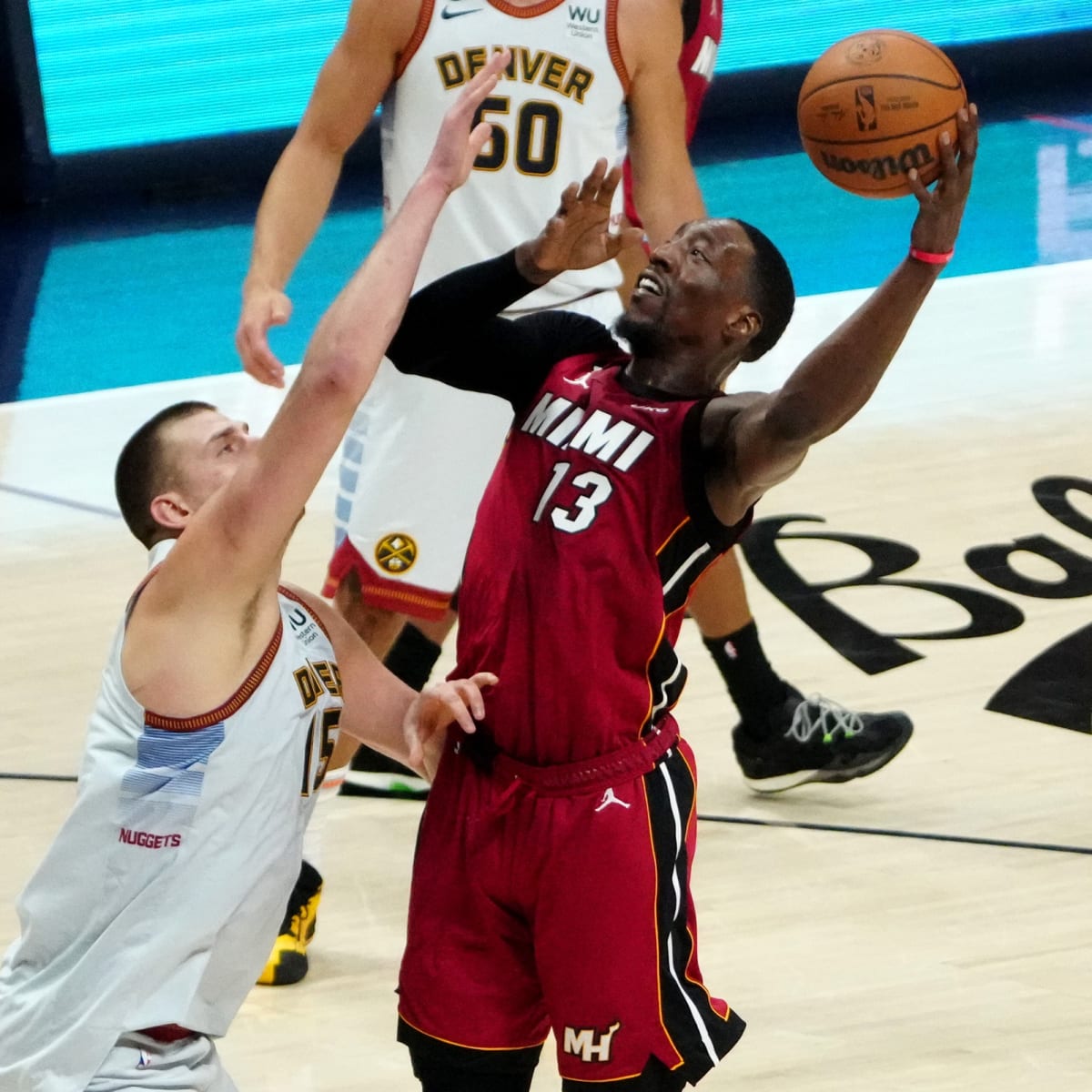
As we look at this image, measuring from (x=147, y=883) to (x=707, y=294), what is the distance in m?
1.14

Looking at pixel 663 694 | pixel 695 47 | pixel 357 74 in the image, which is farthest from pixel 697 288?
pixel 695 47

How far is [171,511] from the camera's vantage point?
291 centimetres

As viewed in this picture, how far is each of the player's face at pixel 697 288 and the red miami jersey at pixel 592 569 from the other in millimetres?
96

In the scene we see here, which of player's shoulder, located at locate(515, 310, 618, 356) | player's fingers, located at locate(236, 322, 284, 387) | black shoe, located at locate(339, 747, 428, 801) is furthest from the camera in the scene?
black shoe, located at locate(339, 747, 428, 801)

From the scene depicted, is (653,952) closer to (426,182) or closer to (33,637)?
(426,182)

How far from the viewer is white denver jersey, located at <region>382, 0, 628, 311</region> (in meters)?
4.22

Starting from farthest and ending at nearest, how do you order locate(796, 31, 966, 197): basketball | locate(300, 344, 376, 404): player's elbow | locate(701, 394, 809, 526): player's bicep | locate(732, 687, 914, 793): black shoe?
locate(732, 687, 914, 793): black shoe < locate(796, 31, 966, 197): basketball < locate(701, 394, 809, 526): player's bicep < locate(300, 344, 376, 404): player's elbow

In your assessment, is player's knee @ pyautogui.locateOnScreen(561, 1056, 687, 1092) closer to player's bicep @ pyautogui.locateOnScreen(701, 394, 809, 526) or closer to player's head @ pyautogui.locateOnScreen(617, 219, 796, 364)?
player's bicep @ pyautogui.locateOnScreen(701, 394, 809, 526)

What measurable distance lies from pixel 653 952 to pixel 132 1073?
755 millimetres

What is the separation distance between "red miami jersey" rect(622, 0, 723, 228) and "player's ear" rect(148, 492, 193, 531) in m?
2.55

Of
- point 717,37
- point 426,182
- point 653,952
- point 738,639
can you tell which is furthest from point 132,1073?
point 717,37

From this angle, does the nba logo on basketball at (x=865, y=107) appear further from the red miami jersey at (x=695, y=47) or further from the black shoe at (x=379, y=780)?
the black shoe at (x=379, y=780)

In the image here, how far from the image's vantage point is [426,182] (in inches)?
101

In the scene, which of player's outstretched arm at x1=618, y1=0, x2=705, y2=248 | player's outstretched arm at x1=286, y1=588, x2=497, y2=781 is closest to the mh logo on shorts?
player's outstretched arm at x1=286, y1=588, x2=497, y2=781
